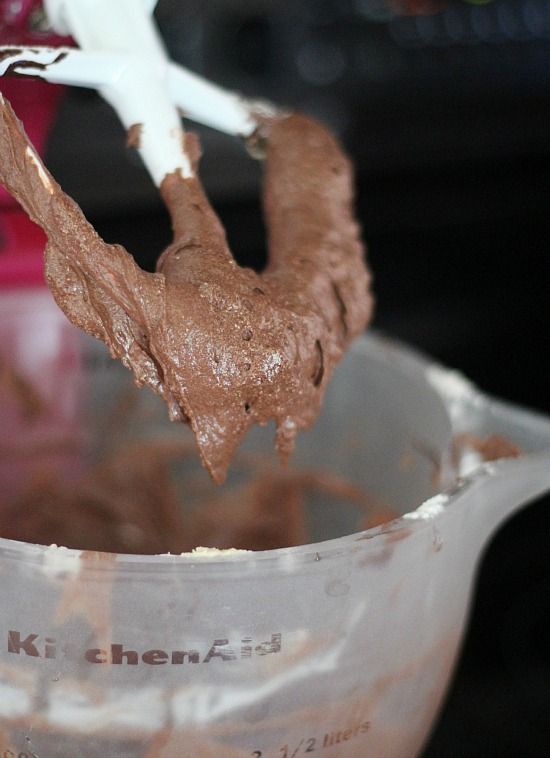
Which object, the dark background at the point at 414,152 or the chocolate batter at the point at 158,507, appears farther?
the dark background at the point at 414,152

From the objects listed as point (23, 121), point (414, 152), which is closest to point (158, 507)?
point (23, 121)

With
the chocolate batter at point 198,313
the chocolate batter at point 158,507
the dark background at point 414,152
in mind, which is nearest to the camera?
the chocolate batter at point 198,313

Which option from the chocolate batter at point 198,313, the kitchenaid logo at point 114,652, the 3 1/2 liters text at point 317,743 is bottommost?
the 3 1/2 liters text at point 317,743

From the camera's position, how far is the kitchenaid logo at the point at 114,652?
1.18 feet

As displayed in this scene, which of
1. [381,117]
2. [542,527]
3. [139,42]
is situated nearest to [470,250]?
[381,117]

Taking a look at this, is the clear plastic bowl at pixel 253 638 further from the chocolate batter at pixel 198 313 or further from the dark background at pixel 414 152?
the dark background at pixel 414 152

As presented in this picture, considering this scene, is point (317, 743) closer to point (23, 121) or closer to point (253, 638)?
point (253, 638)

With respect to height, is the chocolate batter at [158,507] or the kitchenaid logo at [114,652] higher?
the kitchenaid logo at [114,652]

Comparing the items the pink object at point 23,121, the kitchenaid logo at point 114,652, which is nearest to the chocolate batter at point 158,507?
the pink object at point 23,121

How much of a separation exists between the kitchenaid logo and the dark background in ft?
1.71

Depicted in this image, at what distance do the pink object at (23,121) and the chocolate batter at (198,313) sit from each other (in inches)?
3.1

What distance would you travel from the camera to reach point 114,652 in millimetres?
360

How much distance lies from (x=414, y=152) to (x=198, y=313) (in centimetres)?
74

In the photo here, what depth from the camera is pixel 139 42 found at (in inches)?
16.3
